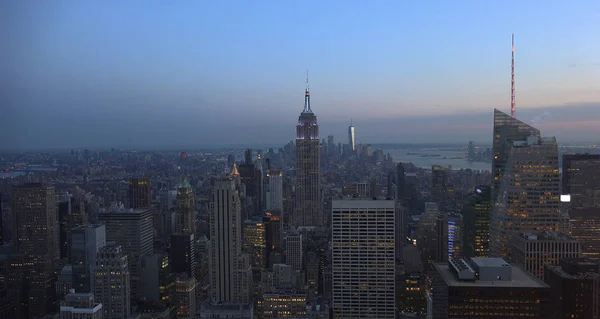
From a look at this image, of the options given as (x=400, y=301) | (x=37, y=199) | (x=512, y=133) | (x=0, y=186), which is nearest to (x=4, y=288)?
(x=37, y=199)

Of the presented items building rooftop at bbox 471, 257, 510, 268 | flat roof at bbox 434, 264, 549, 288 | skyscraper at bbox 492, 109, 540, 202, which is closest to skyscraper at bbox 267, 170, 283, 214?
skyscraper at bbox 492, 109, 540, 202

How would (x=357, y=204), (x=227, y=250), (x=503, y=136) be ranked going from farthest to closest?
(x=227, y=250) → (x=503, y=136) → (x=357, y=204)

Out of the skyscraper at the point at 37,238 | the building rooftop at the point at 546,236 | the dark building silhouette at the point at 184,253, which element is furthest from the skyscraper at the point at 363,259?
the skyscraper at the point at 37,238

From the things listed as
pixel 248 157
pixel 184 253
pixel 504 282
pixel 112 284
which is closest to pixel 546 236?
pixel 504 282

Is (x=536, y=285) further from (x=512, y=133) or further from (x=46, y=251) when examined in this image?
(x=46, y=251)

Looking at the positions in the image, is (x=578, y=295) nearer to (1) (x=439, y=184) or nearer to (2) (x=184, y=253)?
(1) (x=439, y=184)

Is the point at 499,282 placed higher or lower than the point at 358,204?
lower

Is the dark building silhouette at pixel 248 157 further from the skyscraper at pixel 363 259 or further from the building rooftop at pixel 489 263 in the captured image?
the building rooftop at pixel 489 263
